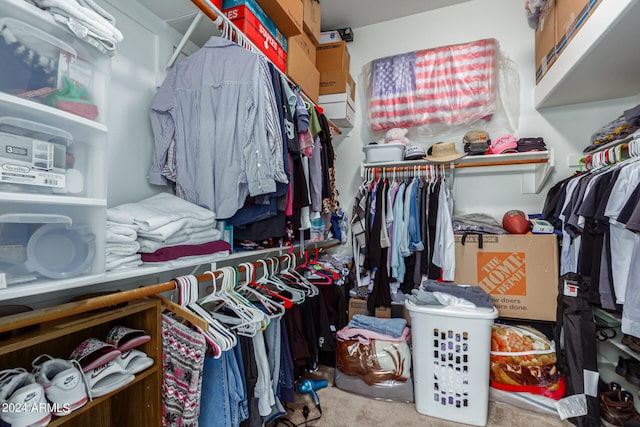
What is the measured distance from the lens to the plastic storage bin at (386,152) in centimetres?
250

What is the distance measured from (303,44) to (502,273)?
7.20 feet

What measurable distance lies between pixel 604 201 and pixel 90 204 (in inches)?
84.0

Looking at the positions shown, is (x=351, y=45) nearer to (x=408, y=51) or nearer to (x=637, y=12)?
(x=408, y=51)

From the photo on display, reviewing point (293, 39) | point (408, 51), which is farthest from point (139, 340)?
point (408, 51)

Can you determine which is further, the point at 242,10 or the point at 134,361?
the point at 242,10

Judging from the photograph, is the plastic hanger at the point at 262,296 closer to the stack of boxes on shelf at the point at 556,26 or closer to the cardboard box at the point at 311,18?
the cardboard box at the point at 311,18

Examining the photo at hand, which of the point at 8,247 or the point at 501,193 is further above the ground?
the point at 501,193

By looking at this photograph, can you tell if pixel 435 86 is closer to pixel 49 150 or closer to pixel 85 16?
pixel 85 16

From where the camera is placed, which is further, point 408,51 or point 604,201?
point 408,51

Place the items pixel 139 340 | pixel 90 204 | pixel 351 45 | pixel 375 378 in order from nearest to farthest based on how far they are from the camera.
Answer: pixel 90 204 < pixel 139 340 < pixel 375 378 < pixel 351 45

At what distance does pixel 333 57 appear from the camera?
268 cm

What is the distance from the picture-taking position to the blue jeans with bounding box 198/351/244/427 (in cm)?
107

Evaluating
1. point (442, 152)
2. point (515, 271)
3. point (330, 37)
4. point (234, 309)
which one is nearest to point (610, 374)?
point (515, 271)

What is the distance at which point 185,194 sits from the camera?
4.53 feet
